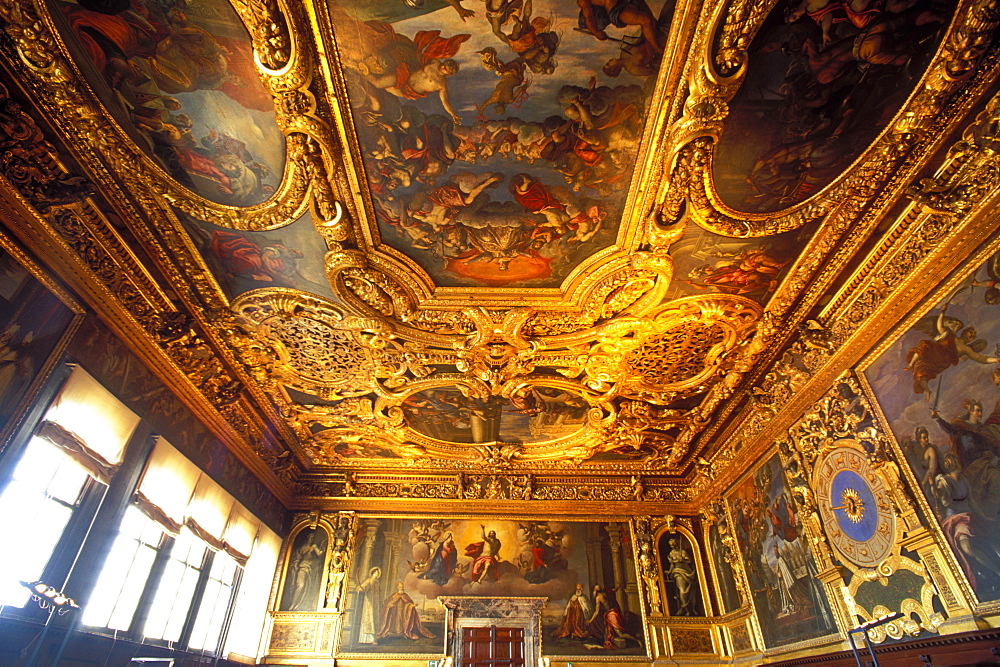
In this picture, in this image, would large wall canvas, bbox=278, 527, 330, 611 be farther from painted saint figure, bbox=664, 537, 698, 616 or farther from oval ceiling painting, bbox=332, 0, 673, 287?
oval ceiling painting, bbox=332, 0, 673, 287

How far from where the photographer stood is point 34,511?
6.21 m

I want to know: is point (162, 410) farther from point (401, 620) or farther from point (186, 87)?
point (401, 620)

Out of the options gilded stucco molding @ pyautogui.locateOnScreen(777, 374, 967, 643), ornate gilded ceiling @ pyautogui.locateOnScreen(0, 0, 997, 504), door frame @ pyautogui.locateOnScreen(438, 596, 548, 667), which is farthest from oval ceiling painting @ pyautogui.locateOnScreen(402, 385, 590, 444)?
gilded stucco molding @ pyautogui.locateOnScreen(777, 374, 967, 643)

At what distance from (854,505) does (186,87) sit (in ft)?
34.7

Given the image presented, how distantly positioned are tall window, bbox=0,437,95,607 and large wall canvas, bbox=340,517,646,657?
23.8ft

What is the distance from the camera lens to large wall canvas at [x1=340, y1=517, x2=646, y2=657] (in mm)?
12016

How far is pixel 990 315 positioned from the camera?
19.1 ft

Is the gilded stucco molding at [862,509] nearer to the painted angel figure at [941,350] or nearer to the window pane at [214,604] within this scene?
the painted angel figure at [941,350]

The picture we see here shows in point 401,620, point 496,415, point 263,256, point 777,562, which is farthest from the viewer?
point 401,620

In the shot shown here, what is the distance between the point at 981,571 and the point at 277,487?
12927mm

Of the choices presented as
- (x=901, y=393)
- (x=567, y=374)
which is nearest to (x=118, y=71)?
(x=567, y=374)

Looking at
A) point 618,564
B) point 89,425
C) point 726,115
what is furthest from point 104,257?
point 618,564

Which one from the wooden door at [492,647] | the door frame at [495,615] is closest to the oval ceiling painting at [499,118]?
the door frame at [495,615]

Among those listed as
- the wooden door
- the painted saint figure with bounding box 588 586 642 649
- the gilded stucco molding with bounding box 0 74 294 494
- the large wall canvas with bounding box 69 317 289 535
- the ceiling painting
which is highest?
the ceiling painting
